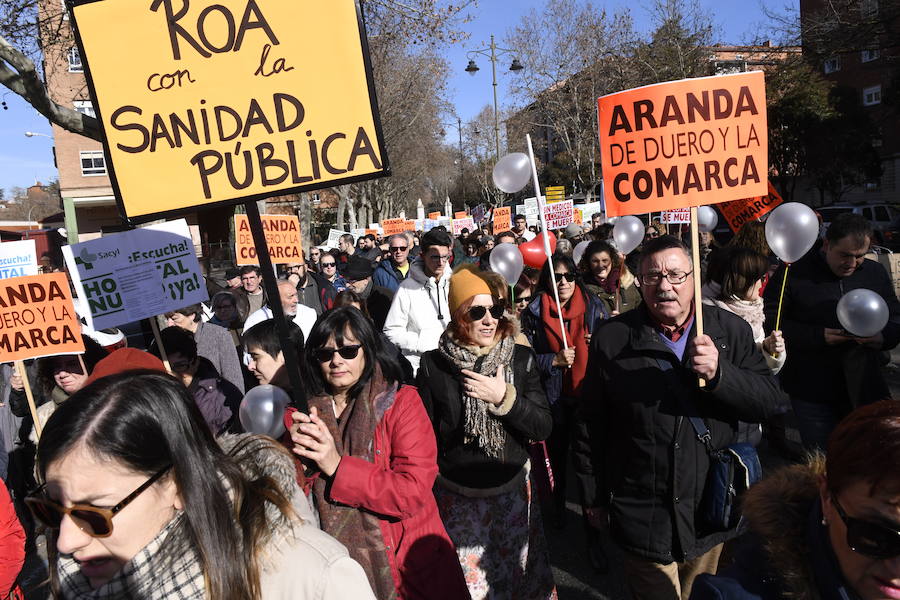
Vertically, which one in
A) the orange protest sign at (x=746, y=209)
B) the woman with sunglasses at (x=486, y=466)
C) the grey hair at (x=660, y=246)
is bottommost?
the woman with sunglasses at (x=486, y=466)

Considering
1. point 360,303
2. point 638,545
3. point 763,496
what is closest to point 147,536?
point 763,496

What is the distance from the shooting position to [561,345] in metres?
4.68

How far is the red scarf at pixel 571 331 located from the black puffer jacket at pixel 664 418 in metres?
1.92

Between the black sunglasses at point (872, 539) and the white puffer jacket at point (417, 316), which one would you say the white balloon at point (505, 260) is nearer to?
the white puffer jacket at point (417, 316)

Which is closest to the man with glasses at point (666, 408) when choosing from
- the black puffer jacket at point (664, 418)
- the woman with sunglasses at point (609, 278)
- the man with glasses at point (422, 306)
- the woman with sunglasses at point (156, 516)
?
the black puffer jacket at point (664, 418)

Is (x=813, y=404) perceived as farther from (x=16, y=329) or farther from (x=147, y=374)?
(x=16, y=329)

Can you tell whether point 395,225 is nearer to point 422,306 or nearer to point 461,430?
point 422,306

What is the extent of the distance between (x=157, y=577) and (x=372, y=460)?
1.00 metres

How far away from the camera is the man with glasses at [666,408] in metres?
2.37

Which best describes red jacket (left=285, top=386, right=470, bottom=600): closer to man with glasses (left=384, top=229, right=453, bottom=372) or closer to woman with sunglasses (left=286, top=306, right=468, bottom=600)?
woman with sunglasses (left=286, top=306, right=468, bottom=600)

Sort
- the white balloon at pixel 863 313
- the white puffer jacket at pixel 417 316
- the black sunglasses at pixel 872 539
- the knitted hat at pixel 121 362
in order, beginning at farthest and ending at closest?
the white puffer jacket at pixel 417 316 → the white balloon at pixel 863 313 → the knitted hat at pixel 121 362 → the black sunglasses at pixel 872 539

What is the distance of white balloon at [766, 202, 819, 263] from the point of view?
3.97m

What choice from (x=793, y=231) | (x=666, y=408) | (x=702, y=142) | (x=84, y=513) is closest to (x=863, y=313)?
(x=793, y=231)

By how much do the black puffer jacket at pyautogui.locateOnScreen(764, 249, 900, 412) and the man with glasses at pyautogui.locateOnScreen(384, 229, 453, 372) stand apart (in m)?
2.40
